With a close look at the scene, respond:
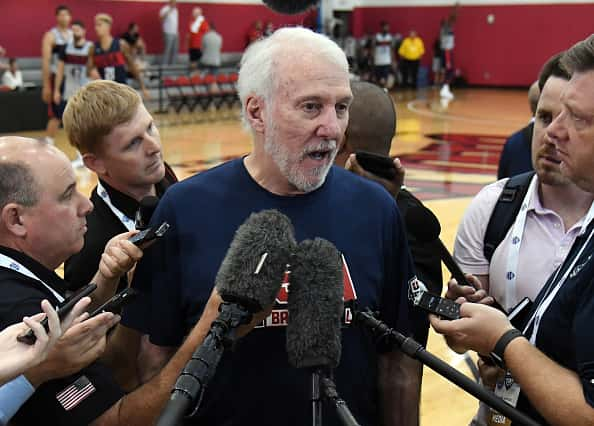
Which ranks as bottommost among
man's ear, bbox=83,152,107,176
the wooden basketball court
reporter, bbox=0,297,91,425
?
the wooden basketball court

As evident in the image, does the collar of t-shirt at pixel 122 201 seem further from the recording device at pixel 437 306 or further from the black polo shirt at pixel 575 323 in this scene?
the black polo shirt at pixel 575 323

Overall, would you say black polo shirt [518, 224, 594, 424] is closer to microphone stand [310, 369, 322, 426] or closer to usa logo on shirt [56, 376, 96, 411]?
microphone stand [310, 369, 322, 426]

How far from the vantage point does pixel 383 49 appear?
2380 centimetres

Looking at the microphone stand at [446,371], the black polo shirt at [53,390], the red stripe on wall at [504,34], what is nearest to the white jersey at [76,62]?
the black polo shirt at [53,390]

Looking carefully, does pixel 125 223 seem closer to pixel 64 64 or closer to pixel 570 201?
pixel 570 201

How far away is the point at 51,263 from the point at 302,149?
87cm

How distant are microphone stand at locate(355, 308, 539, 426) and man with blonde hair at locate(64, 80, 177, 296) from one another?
1.51m

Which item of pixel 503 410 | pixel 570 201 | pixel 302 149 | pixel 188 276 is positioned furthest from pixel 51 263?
pixel 570 201

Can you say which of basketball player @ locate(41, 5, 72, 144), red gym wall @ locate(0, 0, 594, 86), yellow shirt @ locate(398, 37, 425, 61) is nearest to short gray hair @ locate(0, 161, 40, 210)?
basketball player @ locate(41, 5, 72, 144)

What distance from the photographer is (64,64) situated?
11.1 meters

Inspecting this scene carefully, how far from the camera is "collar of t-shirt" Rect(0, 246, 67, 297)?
2.06 m

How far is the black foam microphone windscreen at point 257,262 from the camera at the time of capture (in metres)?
1.38

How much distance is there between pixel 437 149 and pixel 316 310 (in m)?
11.8

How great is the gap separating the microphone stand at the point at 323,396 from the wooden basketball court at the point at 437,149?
2.81 m
